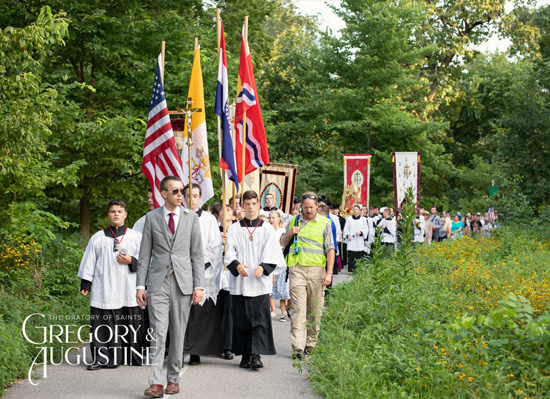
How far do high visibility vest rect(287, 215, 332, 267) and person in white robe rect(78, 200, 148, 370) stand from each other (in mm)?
2068

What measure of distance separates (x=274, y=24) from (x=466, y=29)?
71.6 feet

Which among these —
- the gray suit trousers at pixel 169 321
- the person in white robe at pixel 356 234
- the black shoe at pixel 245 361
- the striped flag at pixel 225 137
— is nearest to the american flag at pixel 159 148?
the striped flag at pixel 225 137

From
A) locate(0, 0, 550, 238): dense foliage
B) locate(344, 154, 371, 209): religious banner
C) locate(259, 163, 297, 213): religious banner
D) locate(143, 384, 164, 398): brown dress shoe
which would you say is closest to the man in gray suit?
locate(143, 384, 164, 398): brown dress shoe

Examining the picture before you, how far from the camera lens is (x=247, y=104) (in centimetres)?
1313

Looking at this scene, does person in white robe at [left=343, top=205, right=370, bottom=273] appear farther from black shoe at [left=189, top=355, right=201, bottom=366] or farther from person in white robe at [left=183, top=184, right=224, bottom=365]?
black shoe at [left=189, top=355, right=201, bottom=366]

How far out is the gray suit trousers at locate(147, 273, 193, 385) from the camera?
798 cm

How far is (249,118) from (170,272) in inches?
232

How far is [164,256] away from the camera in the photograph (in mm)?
8203

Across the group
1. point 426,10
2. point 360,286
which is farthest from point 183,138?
point 426,10

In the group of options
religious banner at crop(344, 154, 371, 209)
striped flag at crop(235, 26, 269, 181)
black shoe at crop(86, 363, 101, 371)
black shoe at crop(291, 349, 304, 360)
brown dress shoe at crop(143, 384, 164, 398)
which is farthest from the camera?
religious banner at crop(344, 154, 371, 209)

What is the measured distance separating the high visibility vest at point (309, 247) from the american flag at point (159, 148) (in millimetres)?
2744

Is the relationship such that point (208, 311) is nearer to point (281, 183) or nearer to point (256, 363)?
point (256, 363)

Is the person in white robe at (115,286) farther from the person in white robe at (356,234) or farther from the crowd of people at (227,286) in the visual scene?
the person in white robe at (356,234)

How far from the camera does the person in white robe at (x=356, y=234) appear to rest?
25.1 metres
